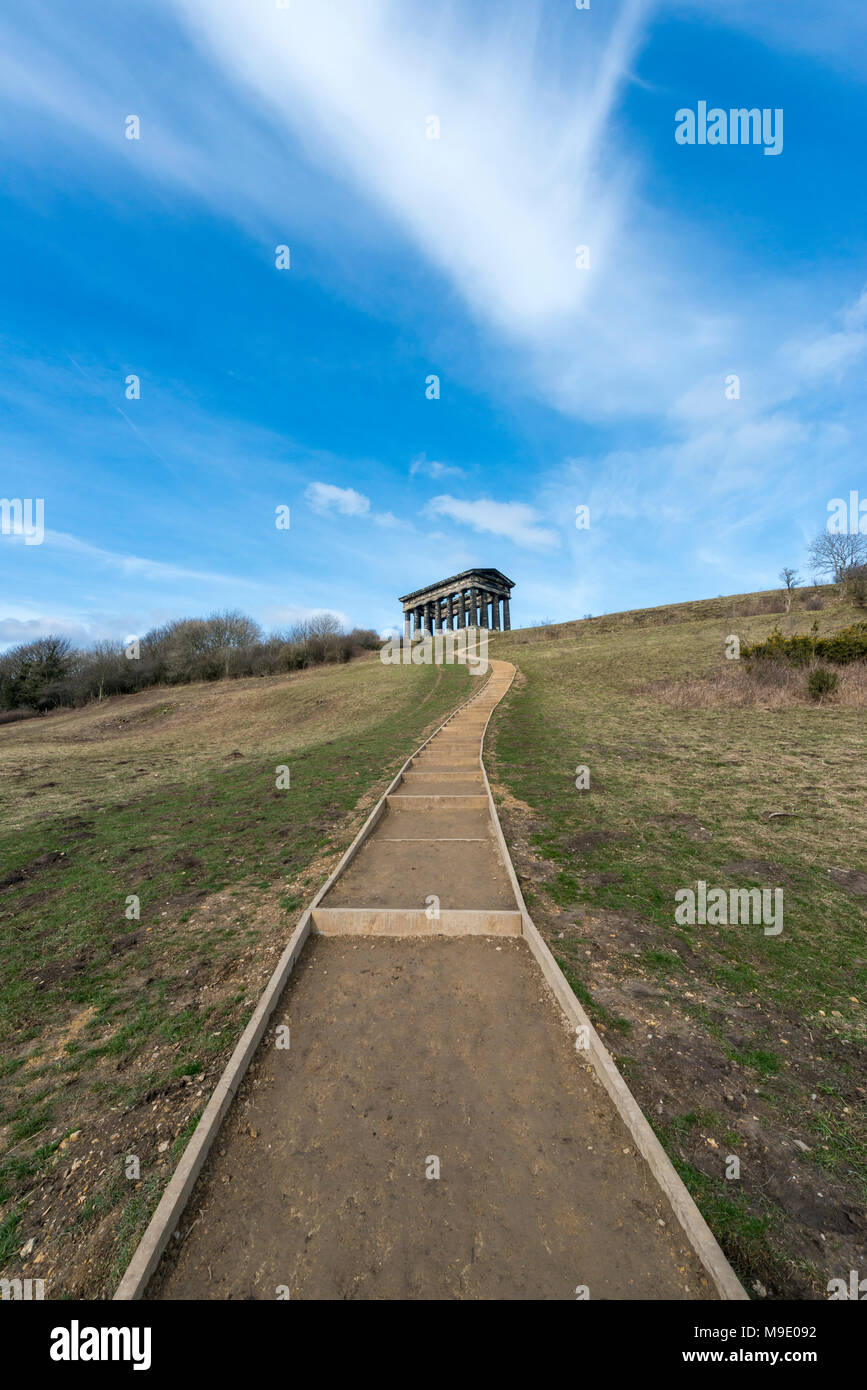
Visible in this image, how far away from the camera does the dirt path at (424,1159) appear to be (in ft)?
8.93

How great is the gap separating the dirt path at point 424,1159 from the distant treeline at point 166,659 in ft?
163

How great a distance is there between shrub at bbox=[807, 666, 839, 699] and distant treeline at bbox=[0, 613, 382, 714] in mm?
44984

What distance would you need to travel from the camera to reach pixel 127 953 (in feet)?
19.9

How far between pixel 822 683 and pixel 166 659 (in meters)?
A: 58.9

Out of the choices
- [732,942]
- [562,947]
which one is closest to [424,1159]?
[562,947]

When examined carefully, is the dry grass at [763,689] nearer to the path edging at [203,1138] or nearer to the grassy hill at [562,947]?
the grassy hill at [562,947]

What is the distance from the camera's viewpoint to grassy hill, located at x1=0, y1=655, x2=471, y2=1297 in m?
3.21

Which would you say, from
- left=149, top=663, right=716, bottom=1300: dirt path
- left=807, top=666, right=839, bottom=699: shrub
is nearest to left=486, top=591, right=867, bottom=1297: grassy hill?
left=149, top=663, right=716, bottom=1300: dirt path

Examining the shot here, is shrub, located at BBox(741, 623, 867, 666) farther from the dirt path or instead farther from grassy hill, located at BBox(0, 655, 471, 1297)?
the dirt path

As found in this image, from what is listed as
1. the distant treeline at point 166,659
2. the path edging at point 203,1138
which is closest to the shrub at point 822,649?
the path edging at point 203,1138

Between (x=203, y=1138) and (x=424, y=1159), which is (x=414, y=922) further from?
(x=203, y=1138)

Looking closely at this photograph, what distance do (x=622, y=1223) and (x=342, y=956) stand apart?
3.60 meters
